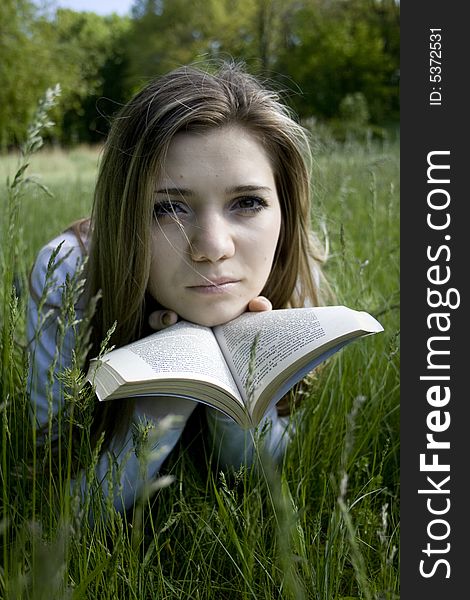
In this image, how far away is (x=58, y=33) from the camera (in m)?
22.6

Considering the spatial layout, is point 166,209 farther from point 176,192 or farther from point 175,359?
point 175,359

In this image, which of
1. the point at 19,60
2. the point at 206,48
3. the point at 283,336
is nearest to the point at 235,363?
the point at 283,336

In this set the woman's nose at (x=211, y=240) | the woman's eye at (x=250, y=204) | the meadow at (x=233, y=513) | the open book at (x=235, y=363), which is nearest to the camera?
the meadow at (x=233, y=513)

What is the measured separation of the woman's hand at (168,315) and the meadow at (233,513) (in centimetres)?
25

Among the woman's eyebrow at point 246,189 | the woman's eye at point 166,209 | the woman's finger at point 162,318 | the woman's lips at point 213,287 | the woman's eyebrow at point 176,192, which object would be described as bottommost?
the woman's finger at point 162,318

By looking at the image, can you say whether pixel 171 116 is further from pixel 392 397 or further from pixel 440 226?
pixel 392 397

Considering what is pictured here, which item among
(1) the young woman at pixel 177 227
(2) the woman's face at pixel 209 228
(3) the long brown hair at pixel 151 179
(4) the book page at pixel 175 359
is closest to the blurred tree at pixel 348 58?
(3) the long brown hair at pixel 151 179

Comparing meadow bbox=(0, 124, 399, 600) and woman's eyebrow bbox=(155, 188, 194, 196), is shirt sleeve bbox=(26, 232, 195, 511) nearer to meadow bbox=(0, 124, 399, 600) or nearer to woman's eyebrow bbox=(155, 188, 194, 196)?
meadow bbox=(0, 124, 399, 600)

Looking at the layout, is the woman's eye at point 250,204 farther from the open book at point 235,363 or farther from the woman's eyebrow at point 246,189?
the open book at point 235,363

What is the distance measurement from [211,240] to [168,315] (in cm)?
23

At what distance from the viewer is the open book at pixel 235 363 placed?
117 centimetres

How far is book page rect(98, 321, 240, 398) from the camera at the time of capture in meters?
1.17

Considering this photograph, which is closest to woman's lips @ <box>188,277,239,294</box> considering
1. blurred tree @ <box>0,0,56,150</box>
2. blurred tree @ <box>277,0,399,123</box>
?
blurred tree @ <box>0,0,56,150</box>

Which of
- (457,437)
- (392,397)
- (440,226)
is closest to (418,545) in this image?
(457,437)
